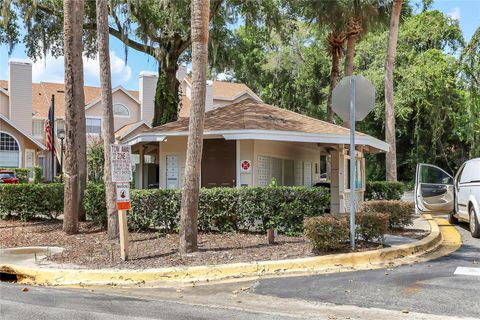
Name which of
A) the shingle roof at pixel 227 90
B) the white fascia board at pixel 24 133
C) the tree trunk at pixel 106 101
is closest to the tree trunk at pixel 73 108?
the tree trunk at pixel 106 101

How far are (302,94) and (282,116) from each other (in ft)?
73.3

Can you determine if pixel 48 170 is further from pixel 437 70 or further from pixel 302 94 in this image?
pixel 437 70

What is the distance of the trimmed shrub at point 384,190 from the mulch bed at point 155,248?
7706 mm

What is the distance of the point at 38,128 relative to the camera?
38.8 meters

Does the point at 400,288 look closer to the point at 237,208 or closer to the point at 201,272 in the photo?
the point at 201,272

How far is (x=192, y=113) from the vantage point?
9.54 m

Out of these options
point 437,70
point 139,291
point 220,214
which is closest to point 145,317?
point 139,291

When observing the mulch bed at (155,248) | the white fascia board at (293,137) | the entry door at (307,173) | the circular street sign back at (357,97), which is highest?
the circular street sign back at (357,97)

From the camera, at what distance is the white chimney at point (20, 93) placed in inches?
1417

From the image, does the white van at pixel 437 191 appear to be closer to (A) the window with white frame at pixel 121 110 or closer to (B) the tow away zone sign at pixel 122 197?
(B) the tow away zone sign at pixel 122 197

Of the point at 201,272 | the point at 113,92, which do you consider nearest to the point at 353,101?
the point at 201,272

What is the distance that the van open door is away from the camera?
14273 millimetres

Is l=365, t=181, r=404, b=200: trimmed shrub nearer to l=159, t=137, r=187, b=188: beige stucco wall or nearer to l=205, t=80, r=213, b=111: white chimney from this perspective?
l=159, t=137, r=187, b=188: beige stucco wall

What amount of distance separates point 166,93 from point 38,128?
813 inches
